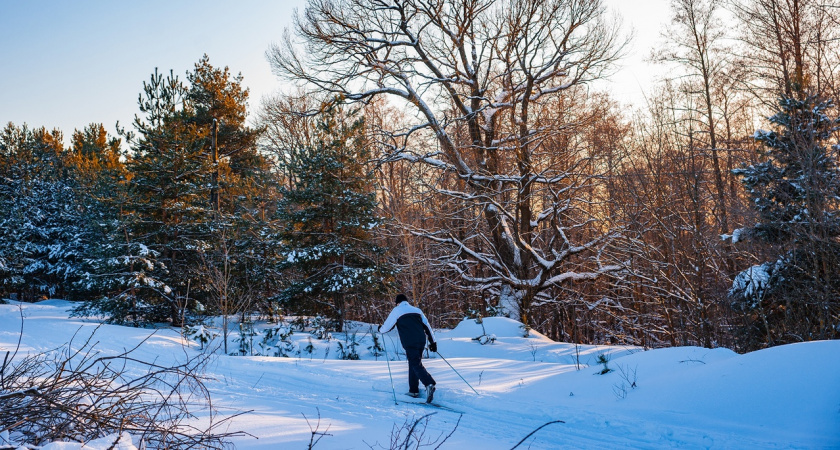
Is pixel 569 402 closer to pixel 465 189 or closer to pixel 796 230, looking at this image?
pixel 796 230

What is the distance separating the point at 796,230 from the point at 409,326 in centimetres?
747

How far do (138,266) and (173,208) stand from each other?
7.32 ft

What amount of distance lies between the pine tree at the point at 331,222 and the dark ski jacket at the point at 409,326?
26.0 feet

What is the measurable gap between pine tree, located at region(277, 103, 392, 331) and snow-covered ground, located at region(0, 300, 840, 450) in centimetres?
640

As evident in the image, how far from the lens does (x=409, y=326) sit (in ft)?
26.9

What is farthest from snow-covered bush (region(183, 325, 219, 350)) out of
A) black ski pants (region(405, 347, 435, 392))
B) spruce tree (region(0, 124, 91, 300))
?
spruce tree (region(0, 124, 91, 300))

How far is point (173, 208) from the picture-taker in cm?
1753

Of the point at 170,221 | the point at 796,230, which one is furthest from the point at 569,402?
the point at 170,221

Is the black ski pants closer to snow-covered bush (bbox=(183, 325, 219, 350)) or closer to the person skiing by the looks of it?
the person skiing

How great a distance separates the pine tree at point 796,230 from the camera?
9.27 metres

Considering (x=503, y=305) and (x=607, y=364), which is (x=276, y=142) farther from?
(x=607, y=364)

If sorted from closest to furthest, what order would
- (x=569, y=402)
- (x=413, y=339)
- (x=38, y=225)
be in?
1. (x=569, y=402)
2. (x=413, y=339)
3. (x=38, y=225)

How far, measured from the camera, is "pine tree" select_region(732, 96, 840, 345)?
30.4 feet

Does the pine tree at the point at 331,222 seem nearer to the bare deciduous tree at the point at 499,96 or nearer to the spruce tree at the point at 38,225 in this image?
the bare deciduous tree at the point at 499,96
